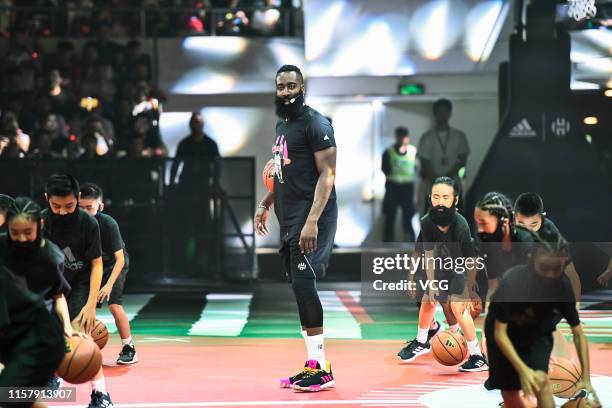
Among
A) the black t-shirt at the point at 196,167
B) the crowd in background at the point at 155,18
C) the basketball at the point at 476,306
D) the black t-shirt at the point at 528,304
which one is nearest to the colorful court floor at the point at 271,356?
the basketball at the point at 476,306

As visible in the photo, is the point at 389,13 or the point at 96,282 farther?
the point at 389,13

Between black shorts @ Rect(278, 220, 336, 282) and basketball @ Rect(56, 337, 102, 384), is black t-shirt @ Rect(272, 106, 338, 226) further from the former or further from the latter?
basketball @ Rect(56, 337, 102, 384)

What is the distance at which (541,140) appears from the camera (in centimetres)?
1917

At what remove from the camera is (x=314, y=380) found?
33.1 feet

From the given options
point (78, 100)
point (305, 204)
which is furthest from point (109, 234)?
point (78, 100)

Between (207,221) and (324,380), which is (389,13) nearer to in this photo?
(207,221)

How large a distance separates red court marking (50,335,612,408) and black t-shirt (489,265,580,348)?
2153 mm

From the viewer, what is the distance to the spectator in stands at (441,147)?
73.3ft

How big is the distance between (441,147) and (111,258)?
38.8ft

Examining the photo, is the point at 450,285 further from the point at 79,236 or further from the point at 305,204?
the point at 79,236

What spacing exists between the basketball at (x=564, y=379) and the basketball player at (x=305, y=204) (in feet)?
6.90

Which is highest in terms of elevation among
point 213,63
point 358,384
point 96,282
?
point 213,63

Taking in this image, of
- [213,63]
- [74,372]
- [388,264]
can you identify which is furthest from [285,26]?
[74,372]

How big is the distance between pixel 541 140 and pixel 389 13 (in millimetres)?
6738
